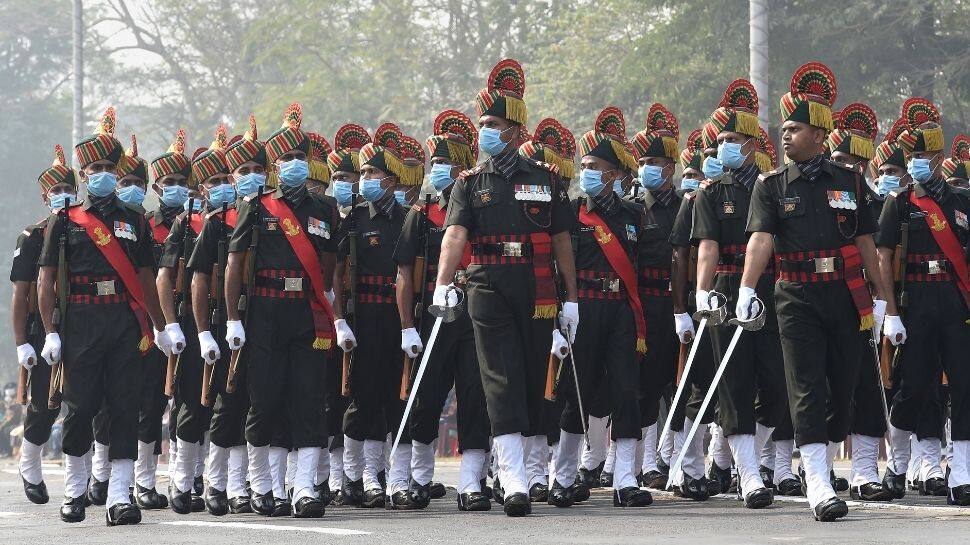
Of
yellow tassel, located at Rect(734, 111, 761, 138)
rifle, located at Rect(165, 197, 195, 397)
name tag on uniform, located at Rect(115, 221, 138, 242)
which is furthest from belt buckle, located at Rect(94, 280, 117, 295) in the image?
yellow tassel, located at Rect(734, 111, 761, 138)

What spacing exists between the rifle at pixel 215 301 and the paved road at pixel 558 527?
816 mm

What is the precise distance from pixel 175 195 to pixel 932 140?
18.0 feet

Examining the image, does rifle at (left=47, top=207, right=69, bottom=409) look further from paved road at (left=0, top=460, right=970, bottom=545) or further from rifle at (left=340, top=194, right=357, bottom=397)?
rifle at (left=340, top=194, right=357, bottom=397)

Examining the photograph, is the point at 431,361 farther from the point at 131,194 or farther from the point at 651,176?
the point at 131,194

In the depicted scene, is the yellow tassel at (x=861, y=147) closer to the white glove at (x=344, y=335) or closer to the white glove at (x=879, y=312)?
the white glove at (x=879, y=312)

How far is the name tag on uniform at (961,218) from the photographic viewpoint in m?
12.1

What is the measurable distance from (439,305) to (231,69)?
39.9 metres

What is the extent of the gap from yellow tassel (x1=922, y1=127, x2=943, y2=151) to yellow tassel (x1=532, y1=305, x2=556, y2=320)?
2.97 meters

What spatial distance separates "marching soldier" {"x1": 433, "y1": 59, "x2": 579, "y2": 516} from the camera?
35.8 feet

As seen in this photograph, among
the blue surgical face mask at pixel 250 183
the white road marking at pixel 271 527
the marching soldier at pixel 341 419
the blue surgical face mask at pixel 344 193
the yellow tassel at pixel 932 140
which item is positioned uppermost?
the yellow tassel at pixel 932 140

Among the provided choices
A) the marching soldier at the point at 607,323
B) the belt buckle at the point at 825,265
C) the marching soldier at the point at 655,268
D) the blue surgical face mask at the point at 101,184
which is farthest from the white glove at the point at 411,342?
the belt buckle at the point at 825,265

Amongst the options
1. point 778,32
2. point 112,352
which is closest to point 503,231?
point 112,352

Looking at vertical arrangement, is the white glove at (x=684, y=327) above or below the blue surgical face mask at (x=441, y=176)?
below

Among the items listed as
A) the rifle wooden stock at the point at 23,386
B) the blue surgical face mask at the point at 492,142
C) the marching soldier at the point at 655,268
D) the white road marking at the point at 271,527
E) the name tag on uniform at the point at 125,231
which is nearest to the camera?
the white road marking at the point at 271,527
